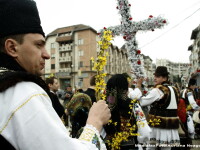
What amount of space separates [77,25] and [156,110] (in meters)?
39.2

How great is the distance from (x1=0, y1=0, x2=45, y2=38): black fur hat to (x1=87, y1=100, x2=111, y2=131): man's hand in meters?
0.63

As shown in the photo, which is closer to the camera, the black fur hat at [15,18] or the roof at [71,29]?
the black fur hat at [15,18]

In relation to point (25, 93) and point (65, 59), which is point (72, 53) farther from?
point (25, 93)

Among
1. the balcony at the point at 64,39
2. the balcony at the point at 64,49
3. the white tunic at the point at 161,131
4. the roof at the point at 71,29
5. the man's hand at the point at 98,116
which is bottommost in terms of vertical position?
the white tunic at the point at 161,131

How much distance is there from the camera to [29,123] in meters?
0.75

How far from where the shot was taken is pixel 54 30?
44.2m

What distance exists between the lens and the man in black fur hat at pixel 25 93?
75 centimetres

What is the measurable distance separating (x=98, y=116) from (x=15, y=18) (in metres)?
0.77

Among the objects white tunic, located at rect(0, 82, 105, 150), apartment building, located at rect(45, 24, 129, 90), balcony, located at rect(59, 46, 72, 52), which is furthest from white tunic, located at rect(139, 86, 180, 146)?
balcony, located at rect(59, 46, 72, 52)

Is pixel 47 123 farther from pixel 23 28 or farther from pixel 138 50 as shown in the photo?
pixel 138 50

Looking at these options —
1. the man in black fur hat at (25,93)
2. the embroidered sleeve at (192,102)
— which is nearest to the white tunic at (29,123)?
the man in black fur hat at (25,93)

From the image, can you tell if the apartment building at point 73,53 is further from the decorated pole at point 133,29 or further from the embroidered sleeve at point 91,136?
the embroidered sleeve at point 91,136

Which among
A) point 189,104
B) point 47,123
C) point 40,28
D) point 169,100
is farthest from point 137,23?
point 189,104

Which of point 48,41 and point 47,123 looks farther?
point 48,41
